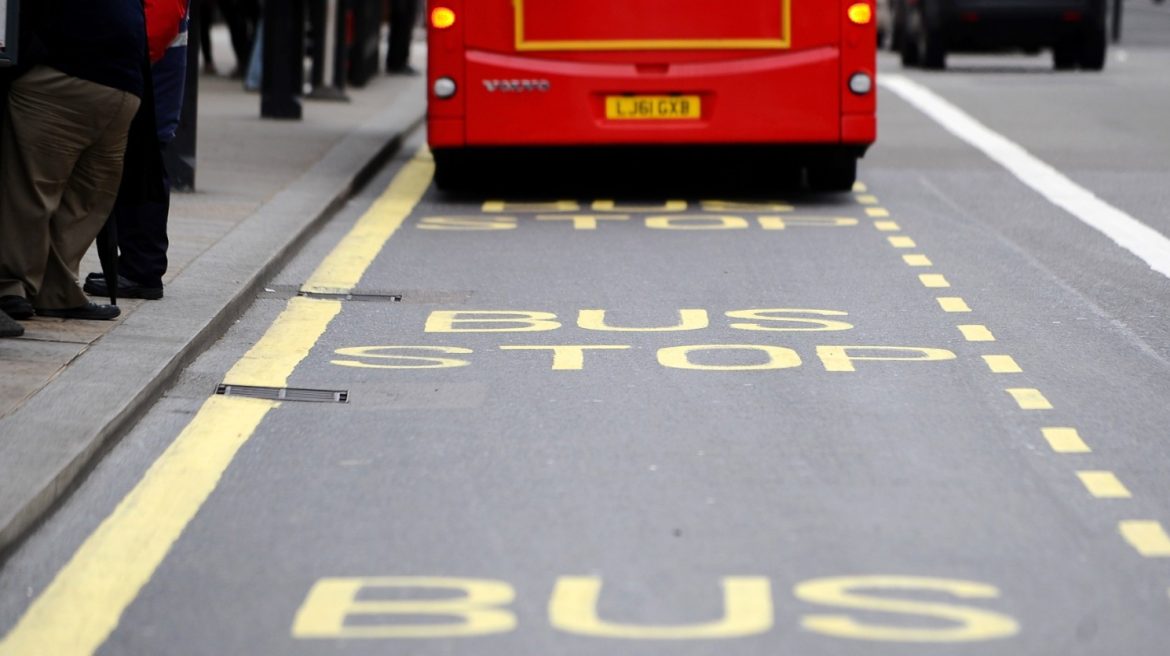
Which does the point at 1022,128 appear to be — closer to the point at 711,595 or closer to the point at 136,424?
the point at 136,424

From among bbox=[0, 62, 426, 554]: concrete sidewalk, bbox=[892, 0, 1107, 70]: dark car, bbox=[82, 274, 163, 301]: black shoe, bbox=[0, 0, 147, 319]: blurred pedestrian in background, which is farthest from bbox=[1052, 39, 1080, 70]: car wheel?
bbox=[0, 0, 147, 319]: blurred pedestrian in background

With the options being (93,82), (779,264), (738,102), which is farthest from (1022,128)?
(93,82)

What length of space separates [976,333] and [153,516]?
409 cm

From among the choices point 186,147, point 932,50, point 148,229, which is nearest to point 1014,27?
point 932,50

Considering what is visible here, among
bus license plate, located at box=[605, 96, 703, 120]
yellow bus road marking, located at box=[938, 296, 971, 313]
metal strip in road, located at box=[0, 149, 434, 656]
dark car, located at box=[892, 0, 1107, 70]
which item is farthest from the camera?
dark car, located at box=[892, 0, 1107, 70]

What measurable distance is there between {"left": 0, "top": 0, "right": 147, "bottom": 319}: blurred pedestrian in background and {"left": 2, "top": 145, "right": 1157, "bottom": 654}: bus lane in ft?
2.93

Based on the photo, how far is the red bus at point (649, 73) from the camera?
1406 cm

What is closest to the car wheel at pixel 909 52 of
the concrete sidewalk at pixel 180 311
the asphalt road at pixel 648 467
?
the concrete sidewalk at pixel 180 311

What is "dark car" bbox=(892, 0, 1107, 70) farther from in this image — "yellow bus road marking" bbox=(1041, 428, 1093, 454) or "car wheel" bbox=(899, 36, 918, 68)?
"yellow bus road marking" bbox=(1041, 428, 1093, 454)

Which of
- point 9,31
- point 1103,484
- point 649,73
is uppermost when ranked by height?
point 9,31

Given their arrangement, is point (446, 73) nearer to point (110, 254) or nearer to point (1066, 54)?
point (110, 254)

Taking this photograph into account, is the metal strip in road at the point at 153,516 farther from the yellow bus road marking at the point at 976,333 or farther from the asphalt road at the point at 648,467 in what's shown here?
the yellow bus road marking at the point at 976,333

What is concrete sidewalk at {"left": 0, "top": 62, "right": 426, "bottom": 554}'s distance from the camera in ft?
21.4

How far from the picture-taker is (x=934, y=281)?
1091 centimetres
